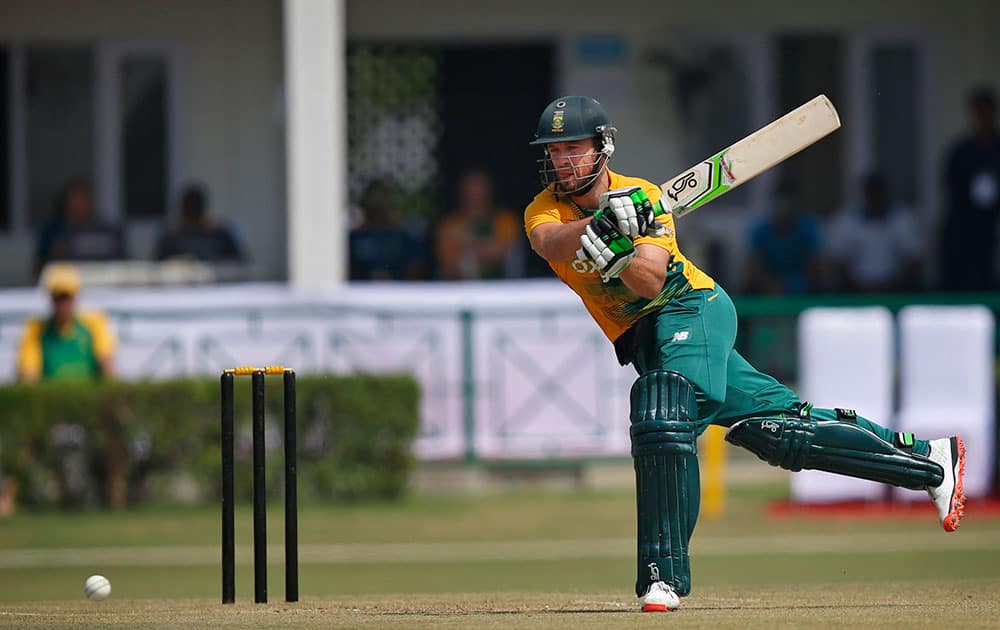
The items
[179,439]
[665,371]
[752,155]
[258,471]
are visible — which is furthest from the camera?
[179,439]

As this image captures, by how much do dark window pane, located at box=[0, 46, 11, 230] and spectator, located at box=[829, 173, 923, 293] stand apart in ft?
24.0

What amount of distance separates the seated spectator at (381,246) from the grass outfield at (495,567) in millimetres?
3203

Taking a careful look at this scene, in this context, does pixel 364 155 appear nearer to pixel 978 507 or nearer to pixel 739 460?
pixel 739 460

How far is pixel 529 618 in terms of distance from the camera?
646 cm

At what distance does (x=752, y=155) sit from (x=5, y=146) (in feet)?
38.7

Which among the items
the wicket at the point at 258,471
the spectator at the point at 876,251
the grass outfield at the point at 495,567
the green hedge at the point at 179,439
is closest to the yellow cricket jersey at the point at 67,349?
the green hedge at the point at 179,439

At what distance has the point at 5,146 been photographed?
57.1 ft

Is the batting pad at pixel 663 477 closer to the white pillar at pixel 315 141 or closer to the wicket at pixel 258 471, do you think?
the wicket at pixel 258 471

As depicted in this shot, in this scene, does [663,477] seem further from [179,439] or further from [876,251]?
[876,251]

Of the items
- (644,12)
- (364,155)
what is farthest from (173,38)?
(644,12)

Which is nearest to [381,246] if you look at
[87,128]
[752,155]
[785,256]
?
[87,128]

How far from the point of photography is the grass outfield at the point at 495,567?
262 inches

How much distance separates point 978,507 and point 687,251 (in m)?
4.71

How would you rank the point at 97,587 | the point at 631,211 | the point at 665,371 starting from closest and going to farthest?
the point at 631,211 → the point at 665,371 → the point at 97,587
